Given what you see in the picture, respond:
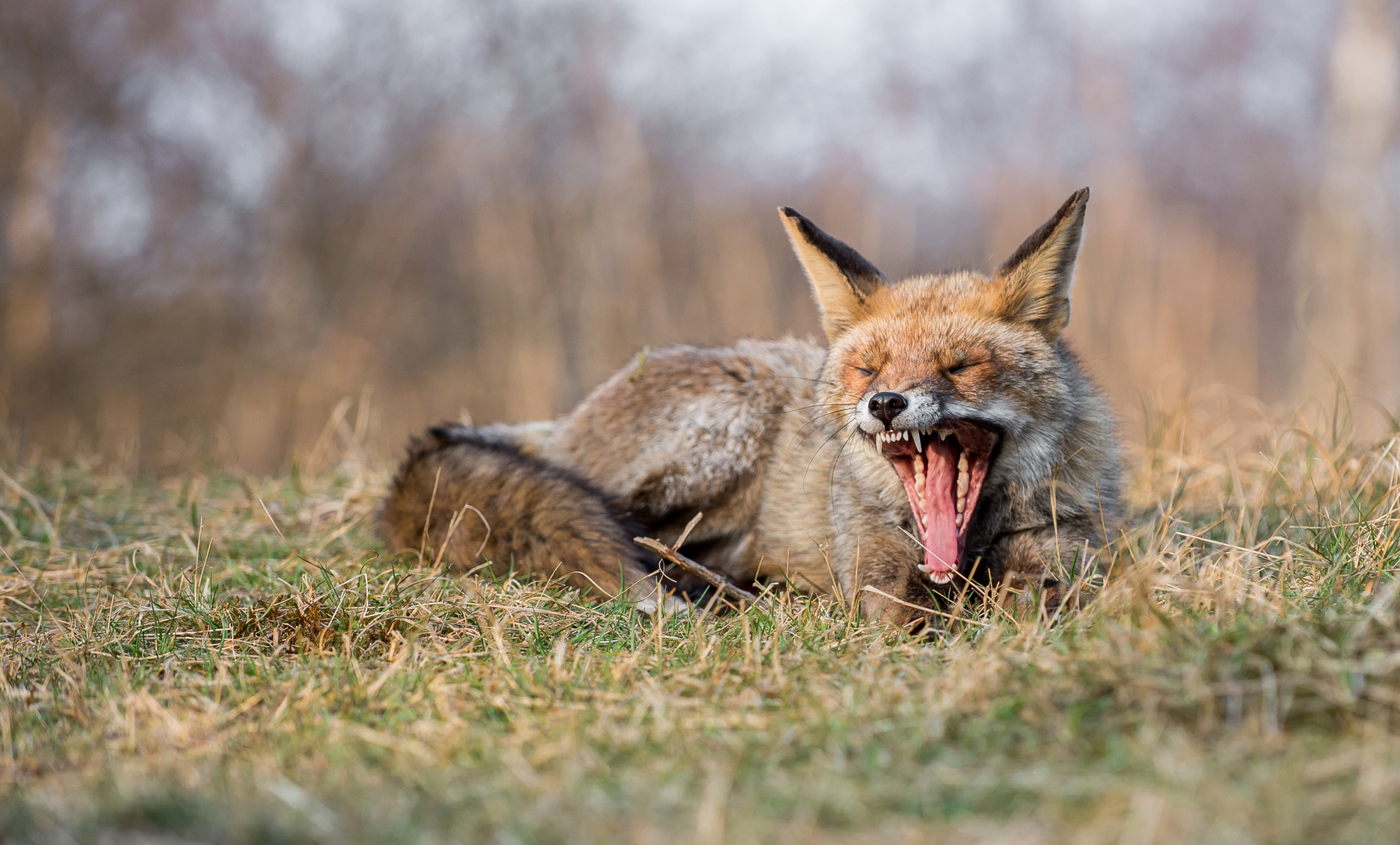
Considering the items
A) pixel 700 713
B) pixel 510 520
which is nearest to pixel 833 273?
pixel 510 520

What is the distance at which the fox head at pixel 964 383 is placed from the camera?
3.38 meters

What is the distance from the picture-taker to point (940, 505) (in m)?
3.55

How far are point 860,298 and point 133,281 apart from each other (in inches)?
649

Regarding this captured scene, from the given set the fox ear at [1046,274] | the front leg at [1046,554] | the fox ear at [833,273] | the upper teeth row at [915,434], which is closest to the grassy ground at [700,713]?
the front leg at [1046,554]

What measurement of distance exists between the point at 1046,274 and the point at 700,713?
230cm

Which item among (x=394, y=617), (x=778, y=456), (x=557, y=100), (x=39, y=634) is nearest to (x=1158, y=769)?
(x=394, y=617)

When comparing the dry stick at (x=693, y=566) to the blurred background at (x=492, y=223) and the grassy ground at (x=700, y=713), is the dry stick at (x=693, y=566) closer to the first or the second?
the grassy ground at (x=700, y=713)

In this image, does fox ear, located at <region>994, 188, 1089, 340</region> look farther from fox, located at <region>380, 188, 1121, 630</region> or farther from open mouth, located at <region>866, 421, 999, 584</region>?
open mouth, located at <region>866, 421, 999, 584</region>

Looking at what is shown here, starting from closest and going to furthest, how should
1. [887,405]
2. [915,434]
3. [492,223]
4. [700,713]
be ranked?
1. [700,713]
2. [887,405]
3. [915,434]
4. [492,223]

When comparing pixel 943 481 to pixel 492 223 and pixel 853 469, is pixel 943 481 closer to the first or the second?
pixel 853 469

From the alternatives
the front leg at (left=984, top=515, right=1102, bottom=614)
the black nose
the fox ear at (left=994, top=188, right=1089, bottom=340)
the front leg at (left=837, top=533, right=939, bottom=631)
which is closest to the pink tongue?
the front leg at (left=837, top=533, right=939, bottom=631)

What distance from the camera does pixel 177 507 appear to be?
538cm

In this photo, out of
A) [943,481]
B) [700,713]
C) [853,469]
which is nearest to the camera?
[700,713]

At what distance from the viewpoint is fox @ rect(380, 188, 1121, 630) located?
3.49m
